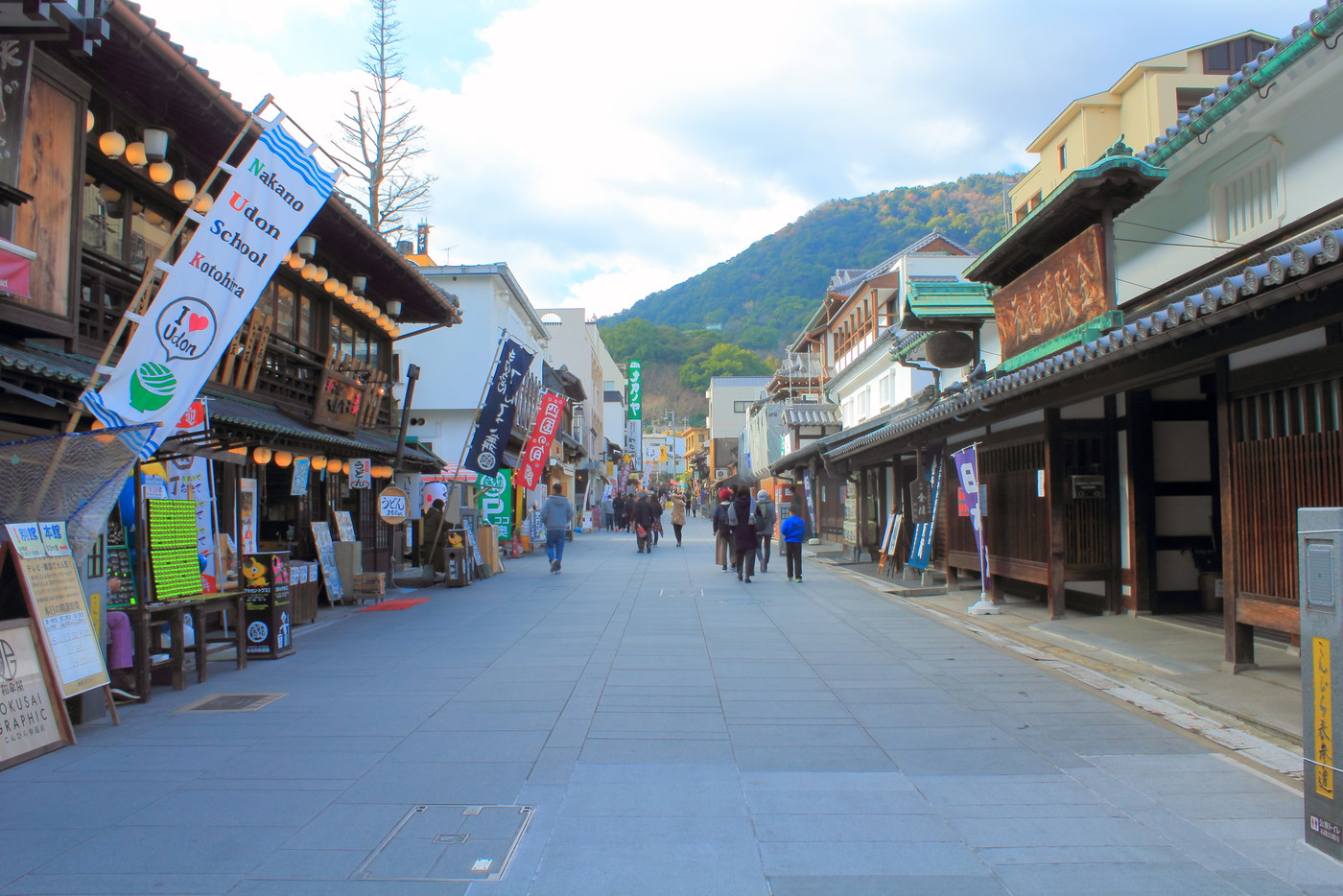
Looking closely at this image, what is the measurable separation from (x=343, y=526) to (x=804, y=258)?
104 m

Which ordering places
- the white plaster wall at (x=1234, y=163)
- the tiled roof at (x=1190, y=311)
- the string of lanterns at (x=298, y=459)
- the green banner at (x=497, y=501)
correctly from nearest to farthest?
the tiled roof at (x=1190, y=311) < the white plaster wall at (x=1234, y=163) < the string of lanterns at (x=298, y=459) < the green banner at (x=497, y=501)

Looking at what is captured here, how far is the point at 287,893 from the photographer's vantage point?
3654mm

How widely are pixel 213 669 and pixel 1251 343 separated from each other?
1004 centimetres

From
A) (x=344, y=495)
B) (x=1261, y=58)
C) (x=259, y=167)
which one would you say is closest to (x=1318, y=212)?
(x=1261, y=58)

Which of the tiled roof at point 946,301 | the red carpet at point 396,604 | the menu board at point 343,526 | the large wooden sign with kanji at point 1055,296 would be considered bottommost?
the red carpet at point 396,604

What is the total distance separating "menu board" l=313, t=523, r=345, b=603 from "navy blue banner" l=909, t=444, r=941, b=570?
34.8ft

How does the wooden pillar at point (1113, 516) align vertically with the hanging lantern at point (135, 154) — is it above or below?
below

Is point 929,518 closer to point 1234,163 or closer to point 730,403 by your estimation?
point 1234,163

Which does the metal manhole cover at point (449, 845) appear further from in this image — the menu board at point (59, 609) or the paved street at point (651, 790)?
Result: the menu board at point (59, 609)

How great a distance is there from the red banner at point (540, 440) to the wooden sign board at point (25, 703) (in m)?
15.0

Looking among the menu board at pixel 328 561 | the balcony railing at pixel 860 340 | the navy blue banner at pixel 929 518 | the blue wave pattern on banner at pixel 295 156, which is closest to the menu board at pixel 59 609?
the blue wave pattern on banner at pixel 295 156

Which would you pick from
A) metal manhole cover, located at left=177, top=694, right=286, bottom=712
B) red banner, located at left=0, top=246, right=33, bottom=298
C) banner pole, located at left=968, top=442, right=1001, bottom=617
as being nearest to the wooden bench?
metal manhole cover, located at left=177, top=694, right=286, bottom=712

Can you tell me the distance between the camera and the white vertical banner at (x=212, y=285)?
690 cm

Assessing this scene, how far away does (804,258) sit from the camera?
4456 inches
